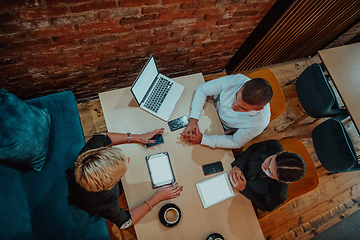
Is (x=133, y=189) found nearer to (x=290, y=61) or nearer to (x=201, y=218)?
(x=201, y=218)

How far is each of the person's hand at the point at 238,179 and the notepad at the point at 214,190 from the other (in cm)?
4

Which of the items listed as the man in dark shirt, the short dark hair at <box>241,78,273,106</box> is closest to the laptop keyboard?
the short dark hair at <box>241,78,273,106</box>

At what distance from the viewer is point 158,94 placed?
1.69 m

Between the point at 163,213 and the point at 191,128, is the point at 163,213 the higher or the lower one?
the lower one

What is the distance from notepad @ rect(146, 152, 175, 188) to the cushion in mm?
875

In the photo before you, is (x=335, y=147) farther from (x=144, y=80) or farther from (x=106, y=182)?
(x=106, y=182)

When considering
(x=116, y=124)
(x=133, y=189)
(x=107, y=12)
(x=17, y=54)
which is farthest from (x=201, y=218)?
(x=17, y=54)

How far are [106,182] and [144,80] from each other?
2.50 ft

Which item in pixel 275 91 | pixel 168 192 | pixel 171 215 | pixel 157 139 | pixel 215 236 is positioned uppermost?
pixel 275 91

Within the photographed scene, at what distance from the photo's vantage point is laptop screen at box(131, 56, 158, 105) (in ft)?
4.75

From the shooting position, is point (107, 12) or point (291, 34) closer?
point (107, 12)

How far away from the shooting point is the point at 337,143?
1.78m

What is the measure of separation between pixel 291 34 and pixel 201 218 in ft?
7.11

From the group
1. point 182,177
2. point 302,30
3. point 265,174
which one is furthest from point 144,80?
point 302,30
